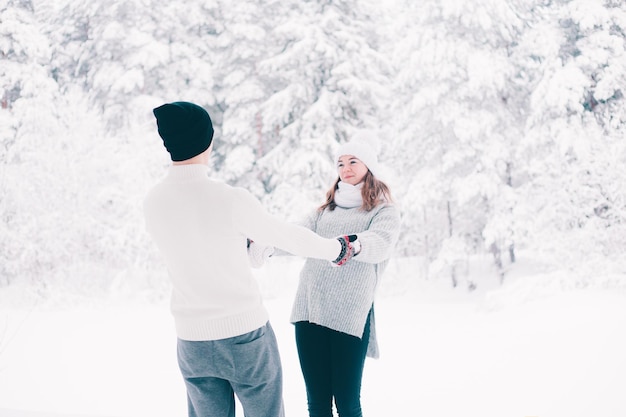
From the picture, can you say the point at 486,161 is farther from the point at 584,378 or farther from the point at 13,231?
the point at 13,231

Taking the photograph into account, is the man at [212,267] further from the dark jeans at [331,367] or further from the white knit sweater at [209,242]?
the dark jeans at [331,367]

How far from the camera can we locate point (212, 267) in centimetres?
143

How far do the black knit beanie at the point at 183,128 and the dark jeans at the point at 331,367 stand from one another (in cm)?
102

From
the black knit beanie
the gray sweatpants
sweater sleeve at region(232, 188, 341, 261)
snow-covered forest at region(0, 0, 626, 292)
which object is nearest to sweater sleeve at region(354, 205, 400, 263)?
sweater sleeve at region(232, 188, 341, 261)

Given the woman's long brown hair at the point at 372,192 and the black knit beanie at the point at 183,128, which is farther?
the woman's long brown hair at the point at 372,192

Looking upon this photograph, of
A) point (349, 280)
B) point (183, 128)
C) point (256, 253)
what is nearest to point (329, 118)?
point (349, 280)

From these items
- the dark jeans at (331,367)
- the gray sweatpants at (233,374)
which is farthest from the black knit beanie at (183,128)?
the dark jeans at (331,367)

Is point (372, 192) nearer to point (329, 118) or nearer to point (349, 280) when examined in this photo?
point (349, 280)

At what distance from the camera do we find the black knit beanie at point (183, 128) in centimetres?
139

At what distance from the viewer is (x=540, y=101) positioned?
8102 millimetres

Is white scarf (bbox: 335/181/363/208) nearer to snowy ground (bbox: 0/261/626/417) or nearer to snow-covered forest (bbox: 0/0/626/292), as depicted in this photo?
snowy ground (bbox: 0/261/626/417)

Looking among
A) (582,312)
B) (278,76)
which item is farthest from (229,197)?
(278,76)

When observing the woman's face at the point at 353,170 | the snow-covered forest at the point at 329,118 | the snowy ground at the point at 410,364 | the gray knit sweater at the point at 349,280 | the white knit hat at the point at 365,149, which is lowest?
the snowy ground at the point at 410,364

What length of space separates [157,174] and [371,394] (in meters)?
6.89
